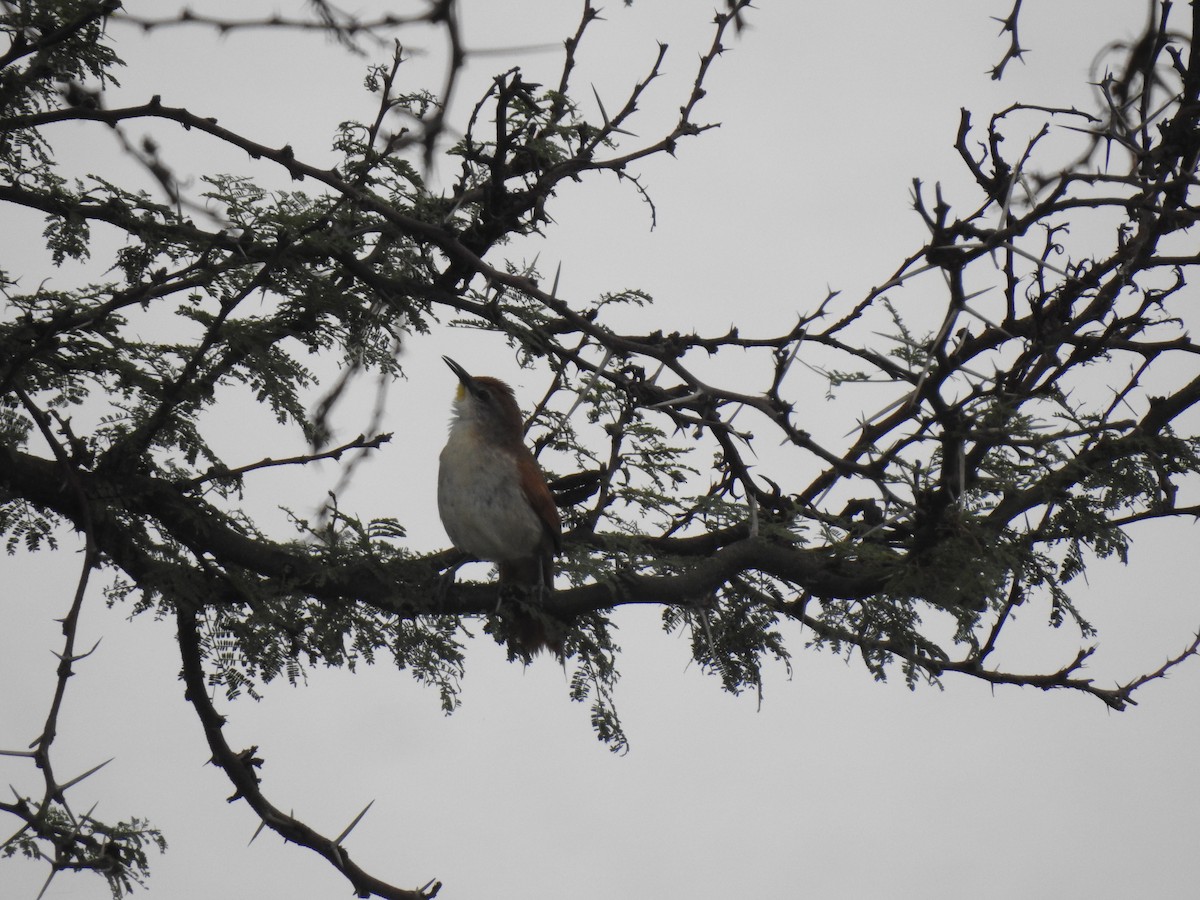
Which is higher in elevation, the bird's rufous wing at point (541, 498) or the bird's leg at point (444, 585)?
the bird's rufous wing at point (541, 498)

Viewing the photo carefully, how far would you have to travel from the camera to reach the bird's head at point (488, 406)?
20.4 ft

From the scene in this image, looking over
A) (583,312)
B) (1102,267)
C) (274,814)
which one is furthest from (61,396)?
(1102,267)

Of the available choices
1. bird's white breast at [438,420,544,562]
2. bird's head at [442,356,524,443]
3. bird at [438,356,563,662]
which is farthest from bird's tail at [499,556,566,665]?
bird's head at [442,356,524,443]

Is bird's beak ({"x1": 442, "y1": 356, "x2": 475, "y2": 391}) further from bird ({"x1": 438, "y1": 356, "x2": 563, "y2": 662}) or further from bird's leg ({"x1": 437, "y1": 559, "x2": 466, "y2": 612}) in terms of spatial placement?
bird's leg ({"x1": 437, "y1": 559, "x2": 466, "y2": 612})

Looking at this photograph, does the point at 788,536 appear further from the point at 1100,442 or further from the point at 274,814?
the point at 274,814

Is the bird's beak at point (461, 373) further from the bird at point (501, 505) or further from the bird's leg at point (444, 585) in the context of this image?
the bird's leg at point (444, 585)

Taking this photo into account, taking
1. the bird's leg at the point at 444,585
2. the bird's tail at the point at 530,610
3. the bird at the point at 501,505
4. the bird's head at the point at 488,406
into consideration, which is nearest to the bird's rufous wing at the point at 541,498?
the bird at the point at 501,505

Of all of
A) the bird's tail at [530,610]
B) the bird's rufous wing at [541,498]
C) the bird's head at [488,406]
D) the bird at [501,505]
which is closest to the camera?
the bird's tail at [530,610]

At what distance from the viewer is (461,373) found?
654cm

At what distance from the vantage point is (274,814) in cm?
427

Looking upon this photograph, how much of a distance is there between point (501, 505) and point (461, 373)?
1125mm

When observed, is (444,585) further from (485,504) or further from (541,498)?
(485,504)

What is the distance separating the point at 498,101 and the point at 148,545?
1892mm

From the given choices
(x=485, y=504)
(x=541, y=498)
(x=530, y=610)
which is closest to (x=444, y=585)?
(x=530, y=610)
